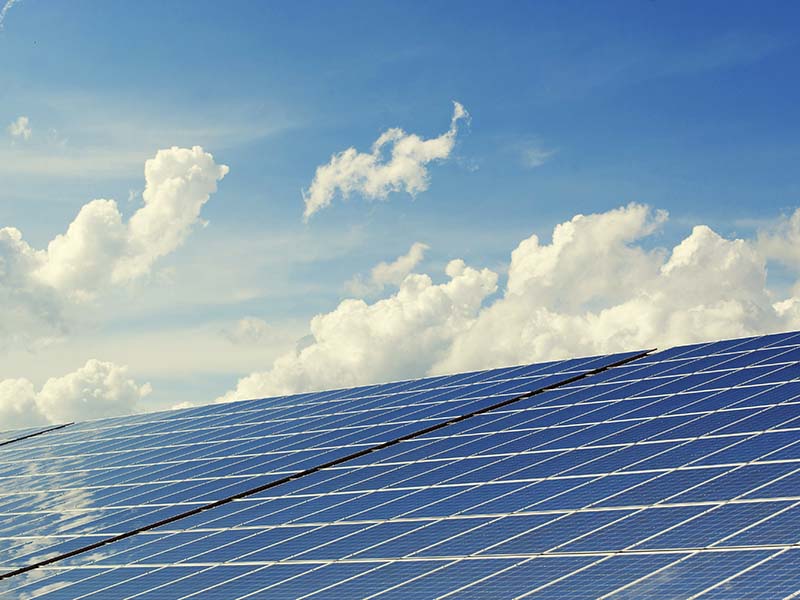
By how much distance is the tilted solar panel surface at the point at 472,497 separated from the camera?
15.9 metres

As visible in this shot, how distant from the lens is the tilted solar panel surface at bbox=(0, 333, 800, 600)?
1591cm

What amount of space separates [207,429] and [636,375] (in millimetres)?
15286

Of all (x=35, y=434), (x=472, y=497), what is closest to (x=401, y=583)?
(x=472, y=497)

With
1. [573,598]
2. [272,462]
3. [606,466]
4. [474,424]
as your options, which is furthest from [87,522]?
[573,598]

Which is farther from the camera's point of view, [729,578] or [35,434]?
[35,434]

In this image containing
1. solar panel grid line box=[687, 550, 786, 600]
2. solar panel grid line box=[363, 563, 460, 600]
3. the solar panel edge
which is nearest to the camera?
solar panel grid line box=[687, 550, 786, 600]

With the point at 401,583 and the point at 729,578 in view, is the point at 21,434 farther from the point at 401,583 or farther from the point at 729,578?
the point at 729,578

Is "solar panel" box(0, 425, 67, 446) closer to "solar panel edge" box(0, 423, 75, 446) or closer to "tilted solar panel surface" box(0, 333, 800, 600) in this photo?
"solar panel edge" box(0, 423, 75, 446)

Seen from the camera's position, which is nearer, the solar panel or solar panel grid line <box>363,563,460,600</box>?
solar panel grid line <box>363,563,460,600</box>

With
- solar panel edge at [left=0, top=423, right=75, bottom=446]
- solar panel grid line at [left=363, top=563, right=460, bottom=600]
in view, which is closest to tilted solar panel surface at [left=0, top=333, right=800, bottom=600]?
solar panel grid line at [left=363, top=563, right=460, bottom=600]

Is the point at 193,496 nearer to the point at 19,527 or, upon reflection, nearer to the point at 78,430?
the point at 19,527

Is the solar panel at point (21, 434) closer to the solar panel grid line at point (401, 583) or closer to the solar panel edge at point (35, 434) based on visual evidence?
the solar panel edge at point (35, 434)

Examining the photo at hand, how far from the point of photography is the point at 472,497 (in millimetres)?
20594

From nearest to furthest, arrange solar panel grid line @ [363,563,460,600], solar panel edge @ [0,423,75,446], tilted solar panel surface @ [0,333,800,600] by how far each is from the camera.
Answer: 1. tilted solar panel surface @ [0,333,800,600]
2. solar panel grid line @ [363,563,460,600]
3. solar panel edge @ [0,423,75,446]
